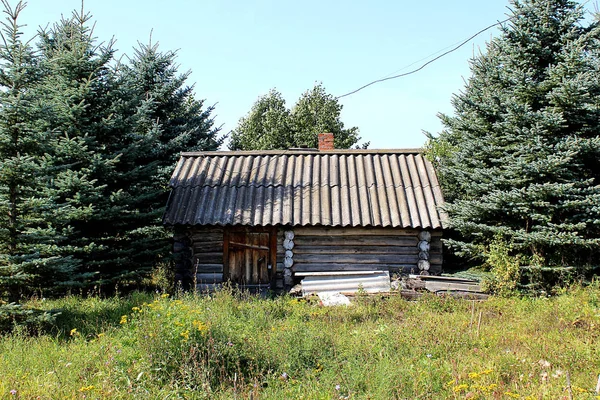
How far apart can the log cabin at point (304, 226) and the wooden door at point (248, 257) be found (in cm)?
3

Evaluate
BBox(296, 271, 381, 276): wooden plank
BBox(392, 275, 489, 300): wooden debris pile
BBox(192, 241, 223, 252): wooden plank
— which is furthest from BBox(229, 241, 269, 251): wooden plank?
BBox(392, 275, 489, 300): wooden debris pile

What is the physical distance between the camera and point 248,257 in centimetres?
1256

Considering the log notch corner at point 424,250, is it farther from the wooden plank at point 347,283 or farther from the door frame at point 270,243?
the door frame at point 270,243

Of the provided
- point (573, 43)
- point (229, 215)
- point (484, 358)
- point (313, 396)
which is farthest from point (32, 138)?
point (573, 43)

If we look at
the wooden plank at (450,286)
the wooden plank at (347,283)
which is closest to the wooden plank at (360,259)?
the wooden plank at (347,283)

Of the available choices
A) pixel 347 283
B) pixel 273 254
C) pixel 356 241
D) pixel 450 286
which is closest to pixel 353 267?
pixel 347 283

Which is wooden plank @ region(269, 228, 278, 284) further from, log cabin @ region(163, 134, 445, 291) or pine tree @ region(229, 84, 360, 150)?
pine tree @ region(229, 84, 360, 150)

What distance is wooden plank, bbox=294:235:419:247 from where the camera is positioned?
12141 millimetres

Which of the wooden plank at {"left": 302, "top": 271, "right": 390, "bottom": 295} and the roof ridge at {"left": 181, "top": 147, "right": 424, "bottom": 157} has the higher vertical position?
the roof ridge at {"left": 181, "top": 147, "right": 424, "bottom": 157}

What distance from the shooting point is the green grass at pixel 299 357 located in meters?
5.28

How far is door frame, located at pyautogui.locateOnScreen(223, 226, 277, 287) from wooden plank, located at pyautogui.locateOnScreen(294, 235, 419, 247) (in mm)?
668

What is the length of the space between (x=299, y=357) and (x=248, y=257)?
6.51m

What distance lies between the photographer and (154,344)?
18.8ft

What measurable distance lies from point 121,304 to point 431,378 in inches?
268
